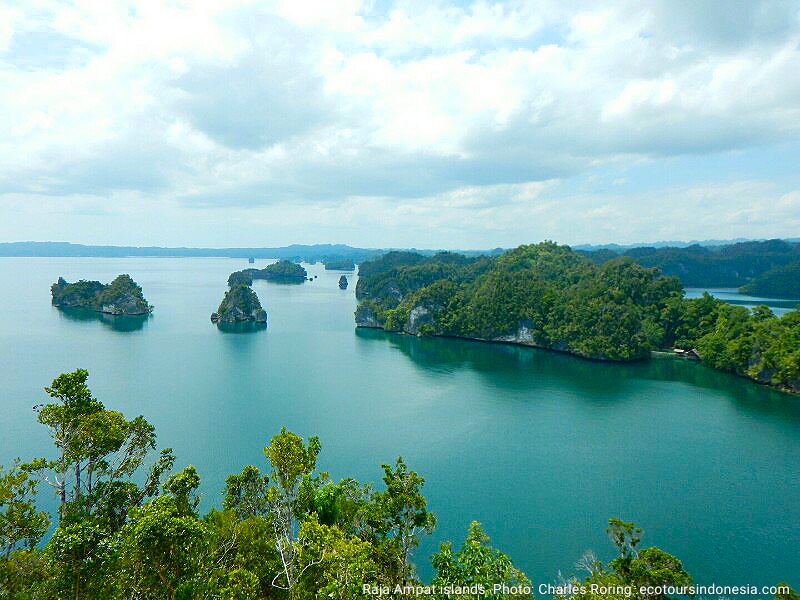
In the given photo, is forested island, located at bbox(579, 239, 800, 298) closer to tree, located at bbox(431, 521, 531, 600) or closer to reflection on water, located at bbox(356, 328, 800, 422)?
reflection on water, located at bbox(356, 328, 800, 422)

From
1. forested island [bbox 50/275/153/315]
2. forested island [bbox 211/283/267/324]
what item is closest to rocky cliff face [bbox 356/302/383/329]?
forested island [bbox 211/283/267/324]

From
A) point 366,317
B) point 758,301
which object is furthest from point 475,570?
point 758,301

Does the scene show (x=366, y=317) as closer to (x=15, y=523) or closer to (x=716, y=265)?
(x=15, y=523)

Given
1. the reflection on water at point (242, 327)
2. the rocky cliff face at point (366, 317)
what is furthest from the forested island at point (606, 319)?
the reflection on water at point (242, 327)

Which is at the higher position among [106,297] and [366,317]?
[106,297]

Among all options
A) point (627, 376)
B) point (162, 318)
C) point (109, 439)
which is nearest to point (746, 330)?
point (627, 376)

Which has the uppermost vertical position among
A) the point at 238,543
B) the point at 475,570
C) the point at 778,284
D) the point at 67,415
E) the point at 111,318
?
the point at 67,415

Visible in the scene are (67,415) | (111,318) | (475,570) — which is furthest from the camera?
(111,318)
